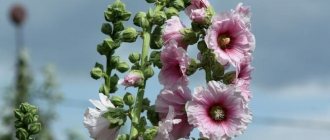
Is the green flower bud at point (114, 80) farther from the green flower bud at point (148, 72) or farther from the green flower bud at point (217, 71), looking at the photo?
the green flower bud at point (217, 71)

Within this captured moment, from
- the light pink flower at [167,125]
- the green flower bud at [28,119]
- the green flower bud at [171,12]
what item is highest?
the green flower bud at [171,12]

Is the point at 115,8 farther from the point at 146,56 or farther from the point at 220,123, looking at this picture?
the point at 220,123

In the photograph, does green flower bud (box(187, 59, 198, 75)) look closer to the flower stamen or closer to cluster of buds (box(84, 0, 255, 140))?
cluster of buds (box(84, 0, 255, 140))

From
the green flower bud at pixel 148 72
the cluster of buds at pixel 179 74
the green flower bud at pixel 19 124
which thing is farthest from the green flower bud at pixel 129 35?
the green flower bud at pixel 19 124

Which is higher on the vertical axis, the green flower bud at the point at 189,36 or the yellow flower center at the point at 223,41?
the yellow flower center at the point at 223,41

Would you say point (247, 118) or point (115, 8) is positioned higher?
point (115, 8)

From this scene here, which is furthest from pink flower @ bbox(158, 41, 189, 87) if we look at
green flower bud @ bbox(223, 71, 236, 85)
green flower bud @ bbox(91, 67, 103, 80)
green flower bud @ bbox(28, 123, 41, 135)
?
green flower bud @ bbox(28, 123, 41, 135)

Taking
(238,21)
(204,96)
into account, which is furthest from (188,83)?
(238,21)
